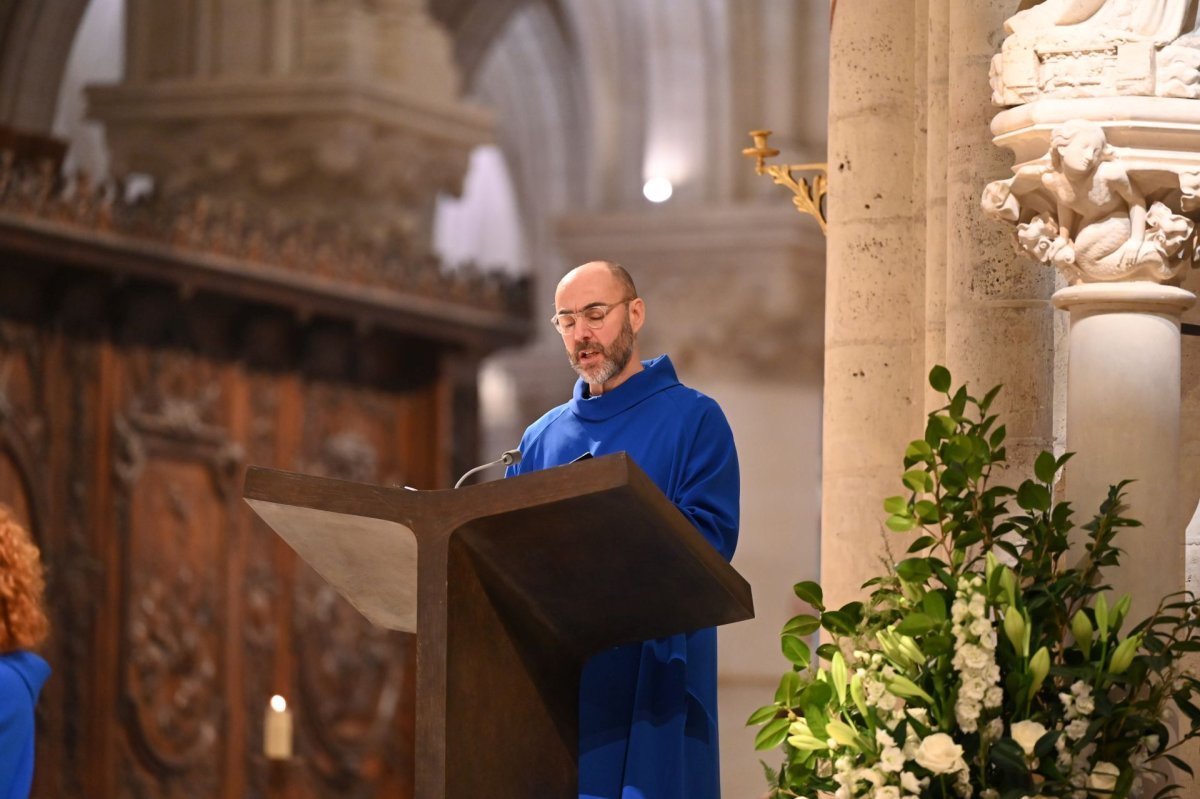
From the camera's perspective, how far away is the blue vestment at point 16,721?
497 centimetres

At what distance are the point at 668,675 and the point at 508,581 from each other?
0.59 meters

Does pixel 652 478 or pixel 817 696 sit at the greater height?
pixel 652 478

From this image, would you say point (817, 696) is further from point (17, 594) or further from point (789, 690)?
point (17, 594)

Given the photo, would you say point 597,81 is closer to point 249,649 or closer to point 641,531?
point 249,649

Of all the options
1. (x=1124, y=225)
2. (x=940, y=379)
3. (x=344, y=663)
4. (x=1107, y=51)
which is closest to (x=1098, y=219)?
(x=1124, y=225)

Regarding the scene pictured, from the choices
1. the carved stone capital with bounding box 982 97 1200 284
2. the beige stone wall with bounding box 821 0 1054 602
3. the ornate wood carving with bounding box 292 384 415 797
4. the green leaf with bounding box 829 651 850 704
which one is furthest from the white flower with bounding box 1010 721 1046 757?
the ornate wood carving with bounding box 292 384 415 797

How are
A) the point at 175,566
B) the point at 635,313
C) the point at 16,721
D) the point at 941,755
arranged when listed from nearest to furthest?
the point at 941,755, the point at 635,313, the point at 16,721, the point at 175,566

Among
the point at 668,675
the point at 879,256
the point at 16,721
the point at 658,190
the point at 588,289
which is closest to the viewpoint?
the point at 668,675

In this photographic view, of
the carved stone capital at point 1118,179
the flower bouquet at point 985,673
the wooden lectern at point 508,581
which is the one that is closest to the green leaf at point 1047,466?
the flower bouquet at point 985,673

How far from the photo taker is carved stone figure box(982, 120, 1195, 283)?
14.6 ft

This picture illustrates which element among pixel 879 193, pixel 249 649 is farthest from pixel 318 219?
pixel 879 193

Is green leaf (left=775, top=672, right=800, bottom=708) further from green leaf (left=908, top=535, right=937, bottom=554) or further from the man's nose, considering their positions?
the man's nose

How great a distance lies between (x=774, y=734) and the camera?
4.49 metres

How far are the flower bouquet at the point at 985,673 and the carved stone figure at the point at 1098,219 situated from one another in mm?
349
